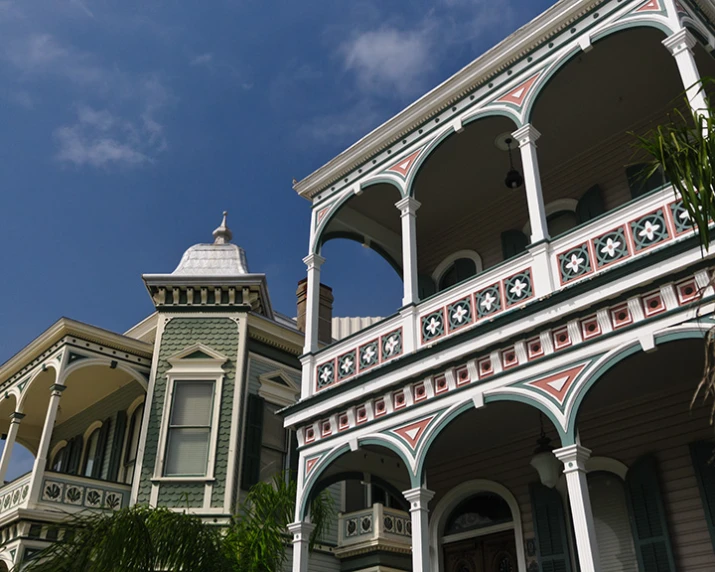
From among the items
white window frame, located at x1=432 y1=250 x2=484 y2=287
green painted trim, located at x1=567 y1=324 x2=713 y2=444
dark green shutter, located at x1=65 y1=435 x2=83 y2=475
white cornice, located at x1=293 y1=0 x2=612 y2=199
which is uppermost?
white cornice, located at x1=293 y1=0 x2=612 y2=199

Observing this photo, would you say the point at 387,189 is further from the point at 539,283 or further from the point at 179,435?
the point at 179,435

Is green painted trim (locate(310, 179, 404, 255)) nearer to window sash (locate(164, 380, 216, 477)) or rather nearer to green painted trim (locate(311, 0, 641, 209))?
green painted trim (locate(311, 0, 641, 209))

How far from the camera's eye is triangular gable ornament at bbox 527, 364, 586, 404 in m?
8.46

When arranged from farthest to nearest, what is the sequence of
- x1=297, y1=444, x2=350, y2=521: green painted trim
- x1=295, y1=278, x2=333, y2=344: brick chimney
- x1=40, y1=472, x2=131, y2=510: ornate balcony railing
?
x1=295, y1=278, x2=333, y2=344: brick chimney → x1=40, y1=472, x2=131, y2=510: ornate balcony railing → x1=297, y1=444, x2=350, y2=521: green painted trim

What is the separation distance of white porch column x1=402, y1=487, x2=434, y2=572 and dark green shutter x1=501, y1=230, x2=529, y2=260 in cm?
498

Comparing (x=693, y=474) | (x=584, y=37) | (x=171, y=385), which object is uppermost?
(x=584, y=37)

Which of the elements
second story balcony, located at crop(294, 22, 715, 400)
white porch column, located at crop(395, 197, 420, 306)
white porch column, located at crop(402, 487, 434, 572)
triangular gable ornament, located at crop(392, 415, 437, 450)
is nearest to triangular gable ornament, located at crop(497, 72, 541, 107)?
second story balcony, located at crop(294, 22, 715, 400)

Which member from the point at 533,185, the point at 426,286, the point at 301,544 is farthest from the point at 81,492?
the point at 533,185

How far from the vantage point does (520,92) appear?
35.3ft

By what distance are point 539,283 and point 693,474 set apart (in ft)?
10.4

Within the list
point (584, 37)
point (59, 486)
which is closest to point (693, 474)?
point (584, 37)

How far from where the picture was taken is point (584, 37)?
33.4 ft

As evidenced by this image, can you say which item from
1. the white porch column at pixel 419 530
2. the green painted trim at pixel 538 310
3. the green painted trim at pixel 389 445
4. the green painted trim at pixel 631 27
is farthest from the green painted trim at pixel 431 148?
the white porch column at pixel 419 530

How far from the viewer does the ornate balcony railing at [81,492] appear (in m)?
15.3
